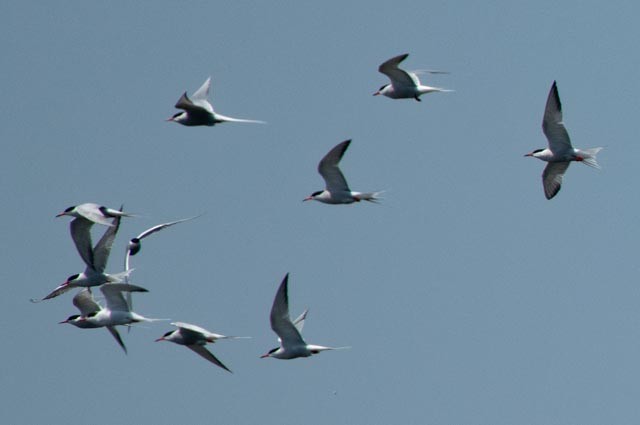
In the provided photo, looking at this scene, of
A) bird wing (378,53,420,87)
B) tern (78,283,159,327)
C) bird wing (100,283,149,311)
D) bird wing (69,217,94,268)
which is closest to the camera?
bird wing (100,283,149,311)

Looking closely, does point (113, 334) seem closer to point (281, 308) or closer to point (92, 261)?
point (92, 261)

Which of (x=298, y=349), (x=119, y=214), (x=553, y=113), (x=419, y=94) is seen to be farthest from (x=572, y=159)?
(x=119, y=214)

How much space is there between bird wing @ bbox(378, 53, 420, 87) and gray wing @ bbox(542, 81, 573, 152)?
2633 mm

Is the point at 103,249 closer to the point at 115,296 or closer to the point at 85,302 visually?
the point at 115,296

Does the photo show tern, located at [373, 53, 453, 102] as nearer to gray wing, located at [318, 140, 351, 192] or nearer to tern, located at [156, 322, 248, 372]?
gray wing, located at [318, 140, 351, 192]

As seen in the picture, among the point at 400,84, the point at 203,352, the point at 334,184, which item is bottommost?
the point at 203,352

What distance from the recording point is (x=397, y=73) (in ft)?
113

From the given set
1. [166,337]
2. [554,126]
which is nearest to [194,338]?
[166,337]

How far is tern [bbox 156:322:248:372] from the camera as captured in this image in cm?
3209

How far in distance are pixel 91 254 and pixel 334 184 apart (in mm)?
4846

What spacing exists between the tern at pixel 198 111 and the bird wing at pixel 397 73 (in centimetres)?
331

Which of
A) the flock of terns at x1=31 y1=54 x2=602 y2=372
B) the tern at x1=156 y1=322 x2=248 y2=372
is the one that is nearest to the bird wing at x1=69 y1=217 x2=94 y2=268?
the flock of terns at x1=31 y1=54 x2=602 y2=372

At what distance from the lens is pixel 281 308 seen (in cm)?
3188

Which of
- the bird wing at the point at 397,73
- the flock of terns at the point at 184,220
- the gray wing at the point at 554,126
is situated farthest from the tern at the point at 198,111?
the gray wing at the point at 554,126
